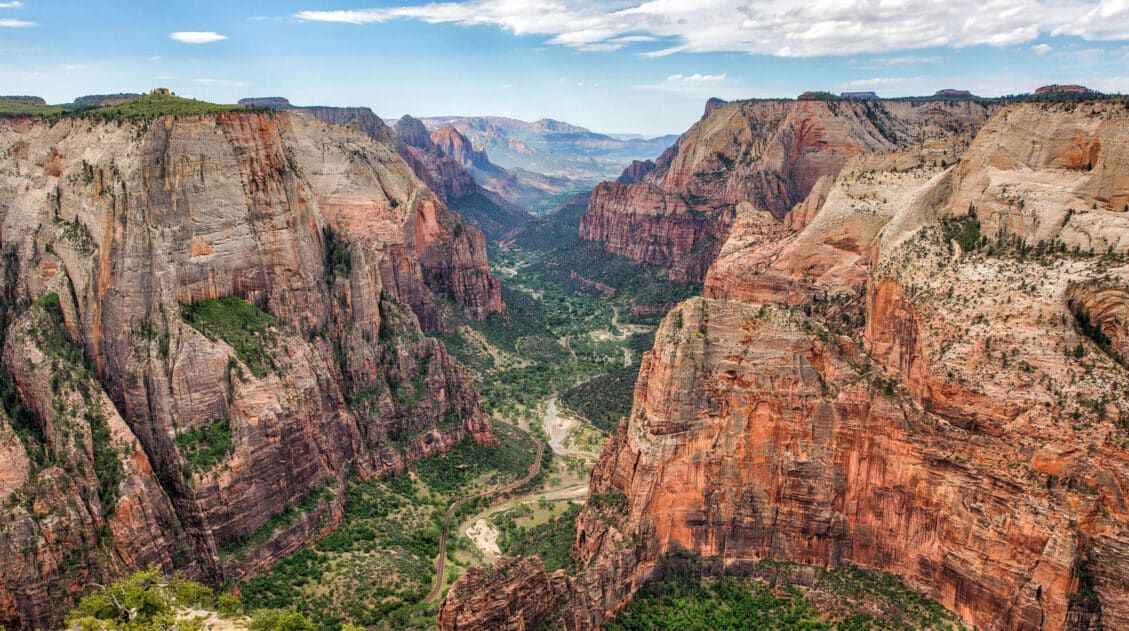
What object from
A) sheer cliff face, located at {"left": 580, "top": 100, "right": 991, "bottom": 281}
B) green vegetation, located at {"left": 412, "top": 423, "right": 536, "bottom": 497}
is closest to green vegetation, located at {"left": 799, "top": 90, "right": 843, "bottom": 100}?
sheer cliff face, located at {"left": 580, "top": 100, "right": 991, "bottom": 281}

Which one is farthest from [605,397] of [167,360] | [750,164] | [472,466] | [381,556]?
[750,164]

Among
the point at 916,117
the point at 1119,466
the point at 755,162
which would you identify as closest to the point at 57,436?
the point at 1119,466

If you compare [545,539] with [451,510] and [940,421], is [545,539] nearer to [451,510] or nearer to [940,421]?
[451,510]

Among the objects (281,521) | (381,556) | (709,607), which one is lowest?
(381,556)

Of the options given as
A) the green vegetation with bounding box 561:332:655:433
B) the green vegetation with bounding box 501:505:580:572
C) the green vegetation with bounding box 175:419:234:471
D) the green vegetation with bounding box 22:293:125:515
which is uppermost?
the green vegetation with bounding box 22:293:125:515

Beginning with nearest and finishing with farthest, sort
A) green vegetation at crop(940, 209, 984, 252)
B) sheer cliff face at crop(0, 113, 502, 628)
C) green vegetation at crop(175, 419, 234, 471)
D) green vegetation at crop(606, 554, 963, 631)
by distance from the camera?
green vegetation at crop(606, 554, 963, 631)
sheer cliff face at crop(0, 113, 502, 628)
green vegetation at crop(940, 209, 984, 252)
green vegetation at crop(175, 419, 234, 471)

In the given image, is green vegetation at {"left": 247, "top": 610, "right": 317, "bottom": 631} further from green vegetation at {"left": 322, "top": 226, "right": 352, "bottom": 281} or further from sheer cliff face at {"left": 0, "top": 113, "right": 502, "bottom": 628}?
green vegetation at {"left": 322, "top": 226, "right": 352, "bottom": 281}

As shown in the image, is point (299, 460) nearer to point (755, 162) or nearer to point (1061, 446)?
point (1061, 446)
